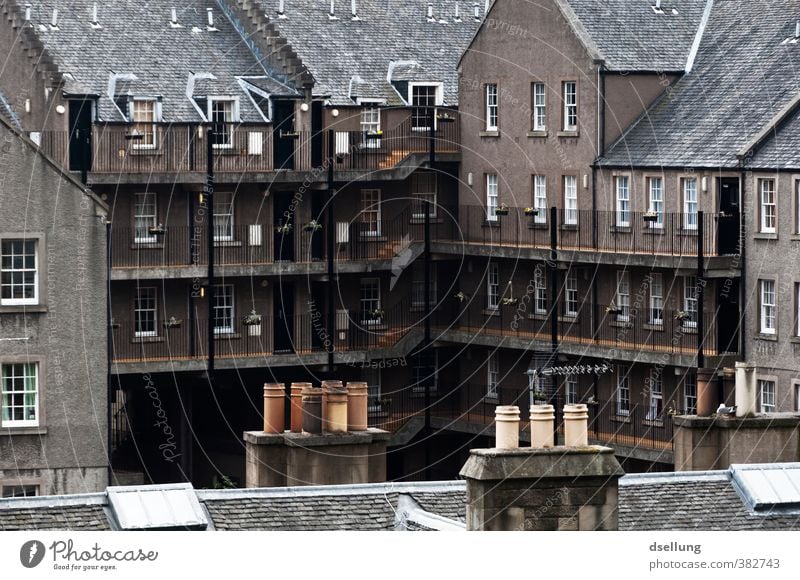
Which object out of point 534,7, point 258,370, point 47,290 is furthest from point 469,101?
point 47,290

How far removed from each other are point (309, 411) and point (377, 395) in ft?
123

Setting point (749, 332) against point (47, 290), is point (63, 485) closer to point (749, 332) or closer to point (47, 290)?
point (47, 290)

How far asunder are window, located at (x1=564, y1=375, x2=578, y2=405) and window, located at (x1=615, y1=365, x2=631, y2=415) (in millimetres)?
1937

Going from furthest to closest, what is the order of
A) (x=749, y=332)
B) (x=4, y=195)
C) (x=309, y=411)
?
(x=749, y=332), (x=4, y=195), (x=309, y=411)

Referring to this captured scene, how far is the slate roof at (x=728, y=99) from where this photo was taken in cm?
8550

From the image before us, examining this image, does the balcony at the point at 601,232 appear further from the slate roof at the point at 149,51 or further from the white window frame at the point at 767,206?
the slate roof at the point at 149,51

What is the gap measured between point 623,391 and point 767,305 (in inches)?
255

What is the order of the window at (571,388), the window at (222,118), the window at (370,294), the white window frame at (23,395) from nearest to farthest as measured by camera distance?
the white window frame at (23,395), the window at (571,388), the window at (222,118), the window at (370,294)

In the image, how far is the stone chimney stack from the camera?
46375 mm

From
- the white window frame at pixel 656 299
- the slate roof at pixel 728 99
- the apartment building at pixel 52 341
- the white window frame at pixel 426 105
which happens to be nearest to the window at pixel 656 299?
the white window frame at pixel 656 299

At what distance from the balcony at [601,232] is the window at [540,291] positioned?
932 mm

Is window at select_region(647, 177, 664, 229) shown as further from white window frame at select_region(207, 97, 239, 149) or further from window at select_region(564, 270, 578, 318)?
white window frame at select_region(207, 97, 239, 149)

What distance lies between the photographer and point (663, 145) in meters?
88.8

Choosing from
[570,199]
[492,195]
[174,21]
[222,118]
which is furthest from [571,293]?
[174,21]
